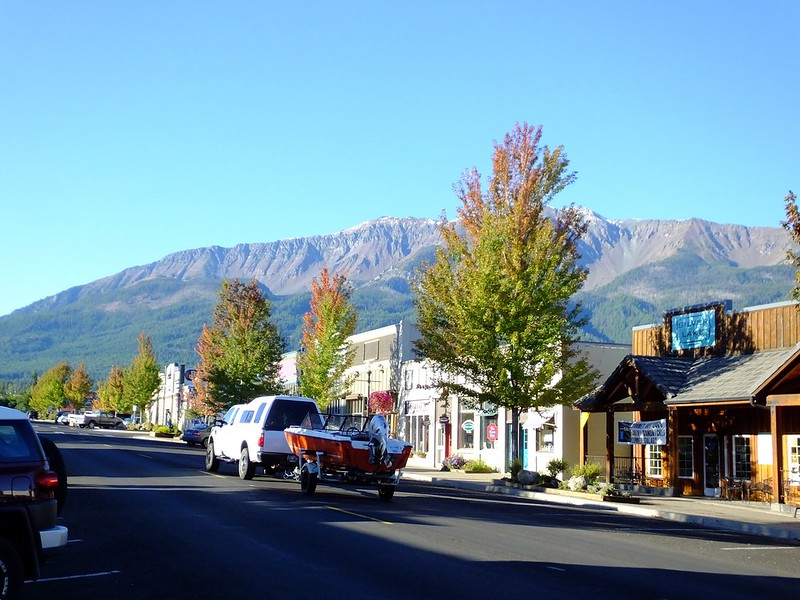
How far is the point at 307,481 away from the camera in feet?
74.9

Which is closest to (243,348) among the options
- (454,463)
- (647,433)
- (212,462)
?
(454,463)

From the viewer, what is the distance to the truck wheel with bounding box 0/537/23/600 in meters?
8.05

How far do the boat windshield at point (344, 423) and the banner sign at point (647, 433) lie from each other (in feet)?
36.3

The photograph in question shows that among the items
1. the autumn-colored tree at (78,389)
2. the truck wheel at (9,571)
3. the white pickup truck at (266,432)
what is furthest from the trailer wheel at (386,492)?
the autumn-colored tree at (78,389)

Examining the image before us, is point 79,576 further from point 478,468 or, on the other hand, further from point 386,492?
point 478,468

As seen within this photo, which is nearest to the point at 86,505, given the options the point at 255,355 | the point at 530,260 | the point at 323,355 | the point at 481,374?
the point at 481,374

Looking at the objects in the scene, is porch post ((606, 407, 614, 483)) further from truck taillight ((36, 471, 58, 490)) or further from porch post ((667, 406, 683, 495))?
truck taillight ((36, 471, 58, 490))

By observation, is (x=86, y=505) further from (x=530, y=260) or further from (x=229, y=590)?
(x=530, y=260)

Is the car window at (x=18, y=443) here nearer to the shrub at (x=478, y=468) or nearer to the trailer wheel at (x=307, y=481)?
the trailer wheel at (x=307, y=481)

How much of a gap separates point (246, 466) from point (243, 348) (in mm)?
35174

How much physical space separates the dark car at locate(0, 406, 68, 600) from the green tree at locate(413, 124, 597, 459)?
2350 centimetres

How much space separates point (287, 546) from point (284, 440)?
1245 cm

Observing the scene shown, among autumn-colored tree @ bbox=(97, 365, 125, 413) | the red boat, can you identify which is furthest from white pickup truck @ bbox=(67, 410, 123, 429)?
the red boat

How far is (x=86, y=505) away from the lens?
18.5 m
